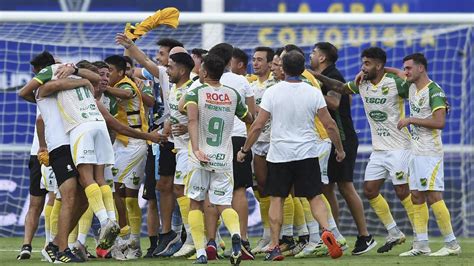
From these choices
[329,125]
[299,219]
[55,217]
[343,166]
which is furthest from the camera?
[343,166]

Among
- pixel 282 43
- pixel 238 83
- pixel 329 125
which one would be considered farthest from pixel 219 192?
pixel 282 43

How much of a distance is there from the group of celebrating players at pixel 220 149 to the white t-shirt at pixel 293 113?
0.01m

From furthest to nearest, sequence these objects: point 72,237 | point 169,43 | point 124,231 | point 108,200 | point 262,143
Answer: point 262,143
point 169,43
point 124,231
point 72,237
point 108,200

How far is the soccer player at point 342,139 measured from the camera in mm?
14117

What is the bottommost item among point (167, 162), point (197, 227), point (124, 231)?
point (124, 231)

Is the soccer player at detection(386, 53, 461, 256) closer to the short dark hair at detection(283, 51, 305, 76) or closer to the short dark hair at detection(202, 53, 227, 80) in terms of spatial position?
the short dark hair at detection(283, 51, 305, 76)

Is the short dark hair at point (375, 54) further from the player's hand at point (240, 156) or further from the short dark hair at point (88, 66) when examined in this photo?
the short dark hair at point (88, 66)

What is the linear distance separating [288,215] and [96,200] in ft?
8.20

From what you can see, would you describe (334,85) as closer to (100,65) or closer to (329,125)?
(329,125)

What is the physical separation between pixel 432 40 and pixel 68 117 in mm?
8113

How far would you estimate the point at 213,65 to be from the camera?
1228 centimetres

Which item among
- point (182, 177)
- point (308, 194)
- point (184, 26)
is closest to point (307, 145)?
point (308, 194)

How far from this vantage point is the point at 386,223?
13984 mm

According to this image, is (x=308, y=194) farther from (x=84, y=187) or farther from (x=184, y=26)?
(x=184, y=26)
